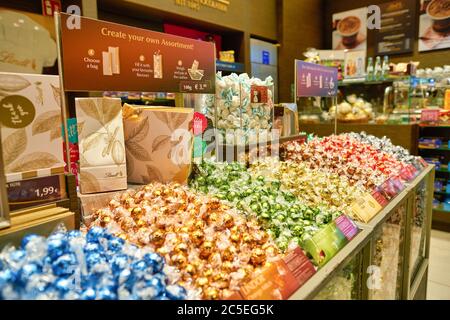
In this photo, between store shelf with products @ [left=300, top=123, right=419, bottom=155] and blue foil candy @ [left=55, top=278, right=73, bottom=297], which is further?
store shelf with products @ [left=300, top=123, right=419, bottom=155]

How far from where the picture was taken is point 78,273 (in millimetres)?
667

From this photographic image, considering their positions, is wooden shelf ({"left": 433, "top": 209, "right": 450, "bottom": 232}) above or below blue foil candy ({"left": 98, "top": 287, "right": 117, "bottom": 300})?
below

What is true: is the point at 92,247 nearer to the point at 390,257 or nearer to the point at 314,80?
the point at 390,257

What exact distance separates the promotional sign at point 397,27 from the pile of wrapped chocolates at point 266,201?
5.24 meters

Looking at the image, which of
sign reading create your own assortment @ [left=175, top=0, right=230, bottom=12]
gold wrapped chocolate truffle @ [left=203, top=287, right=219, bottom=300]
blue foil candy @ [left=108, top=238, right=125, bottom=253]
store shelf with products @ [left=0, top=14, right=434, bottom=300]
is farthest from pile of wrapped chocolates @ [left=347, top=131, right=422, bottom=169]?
sign reading create your own assortment @ [left=175, top=0, right=230, bottom=12]

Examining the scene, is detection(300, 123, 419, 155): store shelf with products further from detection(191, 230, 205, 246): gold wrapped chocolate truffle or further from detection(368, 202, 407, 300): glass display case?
detection(191, 230, 205, 246): gold wrapped chocolate truffle

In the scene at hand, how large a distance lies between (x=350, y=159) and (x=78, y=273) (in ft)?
5.74

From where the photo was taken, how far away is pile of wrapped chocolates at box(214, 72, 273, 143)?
188 cm

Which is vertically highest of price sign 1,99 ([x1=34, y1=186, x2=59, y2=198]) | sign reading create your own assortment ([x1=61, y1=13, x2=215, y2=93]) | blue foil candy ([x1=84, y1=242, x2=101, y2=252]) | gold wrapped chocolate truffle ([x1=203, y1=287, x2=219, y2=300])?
sign reading create your own assortment ([x1=61, y1=13, x2=215, y2=93])

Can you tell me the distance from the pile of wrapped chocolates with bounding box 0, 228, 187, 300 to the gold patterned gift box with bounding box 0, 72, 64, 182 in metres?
0.25

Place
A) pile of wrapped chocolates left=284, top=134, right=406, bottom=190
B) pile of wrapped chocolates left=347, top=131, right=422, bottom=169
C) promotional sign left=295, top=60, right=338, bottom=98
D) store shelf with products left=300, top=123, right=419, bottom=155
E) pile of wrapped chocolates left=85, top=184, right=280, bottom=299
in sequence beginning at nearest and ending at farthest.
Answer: pile of wrapped chocolates left=85, top=184, right=280, bottom=299, pile of wrapped chocolates left=284, top=134, right=406, bottom=190, pile of wrapped chocolates left=347, top=131, right=422, bottom=169, promotional sign left=295, top=60, right=338, bottom=98, store shelf with products left=300, top=123, right=419, bottom=155

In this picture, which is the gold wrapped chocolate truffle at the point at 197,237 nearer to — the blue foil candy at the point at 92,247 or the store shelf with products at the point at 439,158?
the blue foil candy at the point at 92,247

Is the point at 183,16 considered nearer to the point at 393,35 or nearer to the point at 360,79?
the point at 360,79

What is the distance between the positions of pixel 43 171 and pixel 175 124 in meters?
0.58
